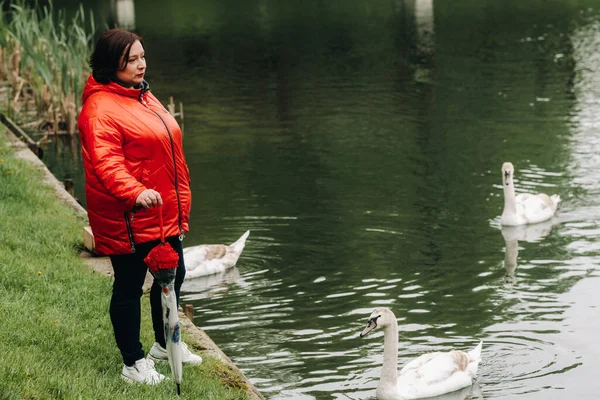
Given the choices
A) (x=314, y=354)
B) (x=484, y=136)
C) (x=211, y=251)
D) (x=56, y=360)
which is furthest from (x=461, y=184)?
(x=56, y=360)

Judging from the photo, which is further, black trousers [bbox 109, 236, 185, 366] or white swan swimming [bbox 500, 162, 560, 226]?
white swan swimming [bbox 500, 162, 560, 226]

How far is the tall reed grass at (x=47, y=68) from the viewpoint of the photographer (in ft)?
58.3

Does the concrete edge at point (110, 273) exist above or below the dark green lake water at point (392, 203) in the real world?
above

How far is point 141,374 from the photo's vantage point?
20.7 ft

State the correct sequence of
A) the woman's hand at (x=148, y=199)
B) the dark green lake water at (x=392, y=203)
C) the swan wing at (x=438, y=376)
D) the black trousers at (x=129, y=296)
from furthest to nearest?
the dark green lake water at (x=392, y=203) < the swan wing at (x=438, y=376) < the black trousers at (x=129, y=296) < the woman's hand at (x=148, y=199)

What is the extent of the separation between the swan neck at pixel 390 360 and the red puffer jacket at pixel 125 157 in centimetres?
288

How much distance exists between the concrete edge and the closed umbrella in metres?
0.97

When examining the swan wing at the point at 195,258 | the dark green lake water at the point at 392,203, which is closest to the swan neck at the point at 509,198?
the dark green lake water at the point at 392,203

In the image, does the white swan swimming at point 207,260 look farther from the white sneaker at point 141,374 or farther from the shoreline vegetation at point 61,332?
the white sneaker at point 141,374

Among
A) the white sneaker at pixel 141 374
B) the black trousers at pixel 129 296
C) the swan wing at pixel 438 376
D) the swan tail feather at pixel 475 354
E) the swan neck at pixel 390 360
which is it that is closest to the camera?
the black trousers at pixel 129 296

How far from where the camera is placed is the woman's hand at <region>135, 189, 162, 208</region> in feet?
18.7

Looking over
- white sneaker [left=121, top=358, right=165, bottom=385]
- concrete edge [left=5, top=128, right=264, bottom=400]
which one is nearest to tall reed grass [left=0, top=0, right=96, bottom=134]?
concrete edge [left=5, top=128, right=264, bottom=400]

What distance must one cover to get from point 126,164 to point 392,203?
898 centimetres

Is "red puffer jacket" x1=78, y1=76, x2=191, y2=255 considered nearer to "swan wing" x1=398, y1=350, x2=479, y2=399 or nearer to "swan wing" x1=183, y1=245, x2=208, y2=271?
"swan wing" x1=398, y1=350, x2=479, y2=399
